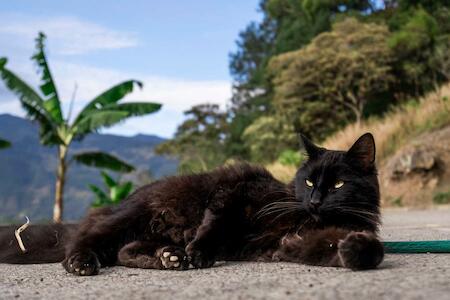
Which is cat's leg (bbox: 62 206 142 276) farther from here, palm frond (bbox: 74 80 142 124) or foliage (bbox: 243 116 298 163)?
foliage (bbox: 243 116 298 163)

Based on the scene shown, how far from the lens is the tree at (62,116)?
15.9 metres

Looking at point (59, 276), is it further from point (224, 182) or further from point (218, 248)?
point (224, 182)

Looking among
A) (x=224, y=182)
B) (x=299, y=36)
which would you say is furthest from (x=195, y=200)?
(x=299, y=36)

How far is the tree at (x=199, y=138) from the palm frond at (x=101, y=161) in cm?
1714

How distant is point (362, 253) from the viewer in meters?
2.58

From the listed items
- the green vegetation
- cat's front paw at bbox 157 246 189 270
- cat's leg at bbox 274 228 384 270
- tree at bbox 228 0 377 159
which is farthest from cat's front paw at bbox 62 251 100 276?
tree at bbox 228 0 377 159

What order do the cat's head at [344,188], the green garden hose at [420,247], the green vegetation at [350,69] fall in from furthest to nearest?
the green vegetation at [350,69] < the green garden hose at [420,247] < the cat's head at [344,188]

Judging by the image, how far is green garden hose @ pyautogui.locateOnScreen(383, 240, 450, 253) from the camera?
11.1 feet

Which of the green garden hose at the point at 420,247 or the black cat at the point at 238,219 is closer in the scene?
the black cat at the point at 238,219

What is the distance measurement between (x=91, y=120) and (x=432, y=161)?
9330 mm

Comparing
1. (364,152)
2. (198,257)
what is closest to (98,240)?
(198,257)

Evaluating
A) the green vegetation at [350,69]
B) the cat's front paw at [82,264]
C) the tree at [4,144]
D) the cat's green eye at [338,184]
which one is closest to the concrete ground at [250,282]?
the cat's front paw at [82,264]

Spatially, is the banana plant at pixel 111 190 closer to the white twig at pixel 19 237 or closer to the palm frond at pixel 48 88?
the palm frond at pixel 48 88

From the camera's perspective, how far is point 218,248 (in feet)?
10.6
